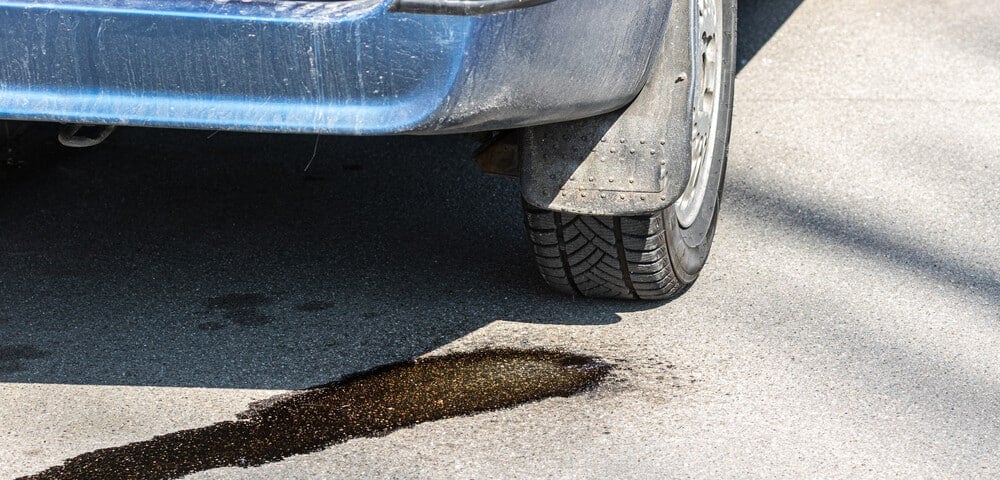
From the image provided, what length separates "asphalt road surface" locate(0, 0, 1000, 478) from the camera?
238 cm

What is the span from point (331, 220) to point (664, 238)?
44.5 inches

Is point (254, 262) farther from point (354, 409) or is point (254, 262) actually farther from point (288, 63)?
point (288, 63)

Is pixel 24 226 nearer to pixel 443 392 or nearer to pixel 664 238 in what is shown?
pixel 443 392

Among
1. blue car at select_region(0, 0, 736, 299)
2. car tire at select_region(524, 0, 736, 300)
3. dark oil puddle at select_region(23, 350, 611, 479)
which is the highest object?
blue car at select_region(0, 0, 736, 299)

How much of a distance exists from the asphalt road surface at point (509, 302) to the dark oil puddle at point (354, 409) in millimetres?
44

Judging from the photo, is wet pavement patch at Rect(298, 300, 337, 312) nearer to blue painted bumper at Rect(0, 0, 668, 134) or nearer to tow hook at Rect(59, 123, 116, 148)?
tow hook at Rect(59, 123, 116, 148)

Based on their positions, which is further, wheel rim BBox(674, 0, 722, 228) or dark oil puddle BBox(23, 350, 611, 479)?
wheel rim BBox(674, 0, 722, 228)

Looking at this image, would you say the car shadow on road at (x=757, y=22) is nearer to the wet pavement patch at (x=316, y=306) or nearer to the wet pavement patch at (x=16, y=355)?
the wet pavement patch at (x=316, y=306)

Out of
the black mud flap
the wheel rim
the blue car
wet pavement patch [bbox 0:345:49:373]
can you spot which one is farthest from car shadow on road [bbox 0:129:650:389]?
the blue car

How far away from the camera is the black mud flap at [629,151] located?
2.49 meters

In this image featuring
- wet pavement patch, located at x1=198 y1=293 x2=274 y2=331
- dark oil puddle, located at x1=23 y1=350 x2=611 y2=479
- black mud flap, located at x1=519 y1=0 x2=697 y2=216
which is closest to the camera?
dark oil puddle, located at x1=23 y1=350 x2=611 y2=479

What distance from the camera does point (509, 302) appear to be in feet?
9.93

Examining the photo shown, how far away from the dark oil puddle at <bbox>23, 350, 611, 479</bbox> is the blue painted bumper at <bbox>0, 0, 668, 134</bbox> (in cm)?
63

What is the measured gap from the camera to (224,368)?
2705 mm
